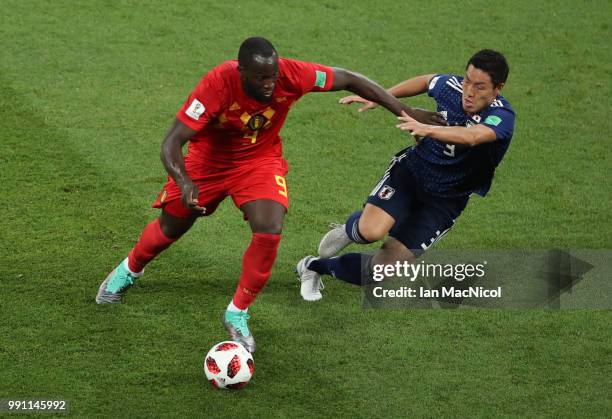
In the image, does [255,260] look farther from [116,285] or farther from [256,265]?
[116,285]

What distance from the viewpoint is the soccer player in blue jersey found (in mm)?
7219

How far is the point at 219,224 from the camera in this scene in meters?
8.84

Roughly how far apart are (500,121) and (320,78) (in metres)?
1.20

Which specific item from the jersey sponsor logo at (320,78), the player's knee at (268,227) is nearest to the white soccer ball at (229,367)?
the player's knee at (268,227)

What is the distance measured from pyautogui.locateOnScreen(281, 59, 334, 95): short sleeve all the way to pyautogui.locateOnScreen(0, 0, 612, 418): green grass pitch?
160 centimetres

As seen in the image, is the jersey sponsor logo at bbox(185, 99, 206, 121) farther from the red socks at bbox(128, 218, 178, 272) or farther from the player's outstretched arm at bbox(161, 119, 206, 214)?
the red socks at bbox(128, 218, 178, 272)

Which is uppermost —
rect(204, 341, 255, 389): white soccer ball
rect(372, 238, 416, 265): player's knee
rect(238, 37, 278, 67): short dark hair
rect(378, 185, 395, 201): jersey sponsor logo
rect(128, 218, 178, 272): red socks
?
rect(238, 37, 278, 67): short dark hair

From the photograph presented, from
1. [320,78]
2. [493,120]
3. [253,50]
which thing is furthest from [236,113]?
[493,120]

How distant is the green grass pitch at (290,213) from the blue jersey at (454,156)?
0.88m

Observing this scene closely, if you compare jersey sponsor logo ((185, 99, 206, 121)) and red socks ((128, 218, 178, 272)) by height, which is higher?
jersey sponsor logo ((185, 99, 206, 121))

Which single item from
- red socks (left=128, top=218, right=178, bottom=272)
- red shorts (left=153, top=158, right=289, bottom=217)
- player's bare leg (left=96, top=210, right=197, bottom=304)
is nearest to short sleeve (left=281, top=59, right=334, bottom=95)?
red shorts (left=153, top=158, right=289, bottom=217)

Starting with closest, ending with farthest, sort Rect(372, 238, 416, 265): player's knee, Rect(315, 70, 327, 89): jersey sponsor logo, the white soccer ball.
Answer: the white soccer ball
Rect(315, 70, 327, 89): jersey sponsor logo
Rect(372, 238, 416, 265): player's knee

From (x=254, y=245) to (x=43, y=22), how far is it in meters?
6.74

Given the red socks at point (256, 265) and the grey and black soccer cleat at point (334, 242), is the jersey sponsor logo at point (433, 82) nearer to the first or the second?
the grey and black soccer cleat at point (334, 242)
